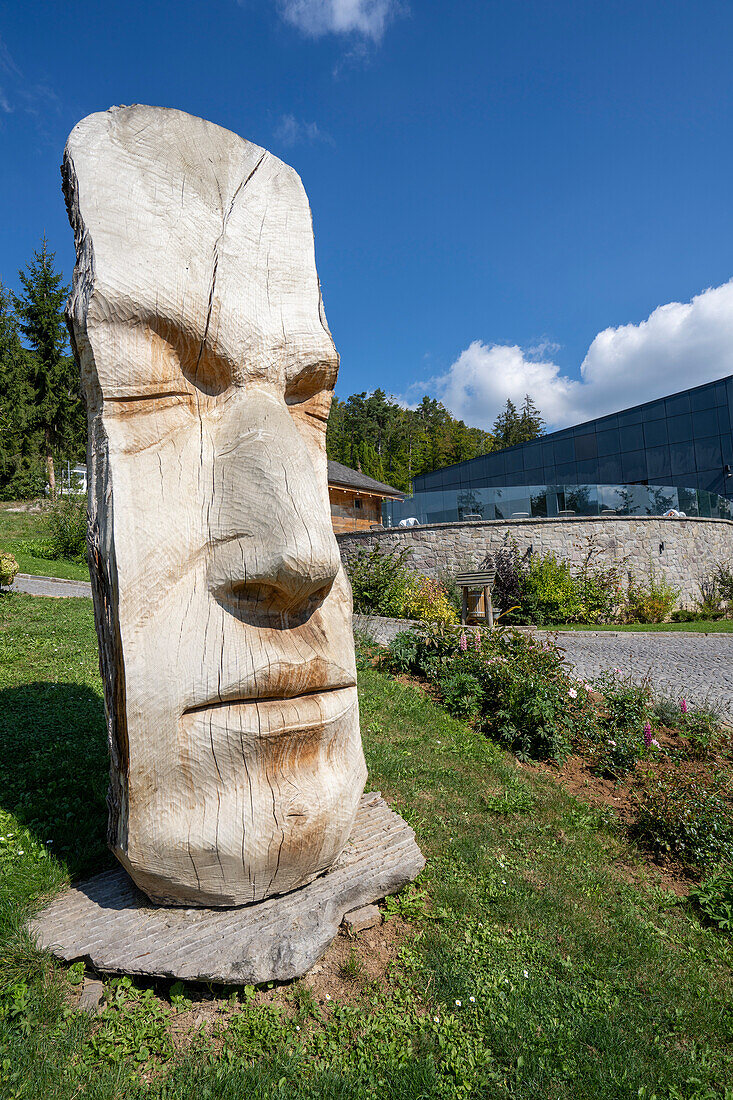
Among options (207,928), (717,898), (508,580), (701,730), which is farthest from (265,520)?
(508,580)

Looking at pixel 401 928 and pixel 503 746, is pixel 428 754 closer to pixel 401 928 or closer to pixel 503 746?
pixel 503 746

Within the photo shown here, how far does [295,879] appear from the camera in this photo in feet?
7.54

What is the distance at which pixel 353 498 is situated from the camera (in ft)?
88.3

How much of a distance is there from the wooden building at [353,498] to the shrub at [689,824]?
19.2 m

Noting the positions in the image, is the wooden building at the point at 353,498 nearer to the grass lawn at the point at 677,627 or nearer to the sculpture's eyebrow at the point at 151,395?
the grass lawn at the point at 677,627

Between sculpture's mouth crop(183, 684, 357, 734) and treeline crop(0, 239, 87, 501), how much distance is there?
24.8 meters

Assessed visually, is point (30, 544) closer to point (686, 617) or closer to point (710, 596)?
point (686, 617)

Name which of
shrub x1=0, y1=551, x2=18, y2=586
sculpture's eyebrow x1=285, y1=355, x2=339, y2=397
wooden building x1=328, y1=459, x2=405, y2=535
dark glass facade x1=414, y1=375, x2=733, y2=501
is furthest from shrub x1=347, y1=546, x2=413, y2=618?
dark glass facade x1=414, y1=375, x2=733, y2=501

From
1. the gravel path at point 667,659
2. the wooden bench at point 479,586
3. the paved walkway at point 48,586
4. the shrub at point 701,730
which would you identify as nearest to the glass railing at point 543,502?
the wooden bench at point 479,586

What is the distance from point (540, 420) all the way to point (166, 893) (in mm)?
60116

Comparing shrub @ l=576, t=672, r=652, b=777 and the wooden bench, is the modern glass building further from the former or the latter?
shrub @ l=576, t=672, r=652, b=777

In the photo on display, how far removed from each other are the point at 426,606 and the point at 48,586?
8113 mm

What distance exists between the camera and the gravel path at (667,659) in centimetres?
709

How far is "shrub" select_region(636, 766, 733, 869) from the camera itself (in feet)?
11.4
